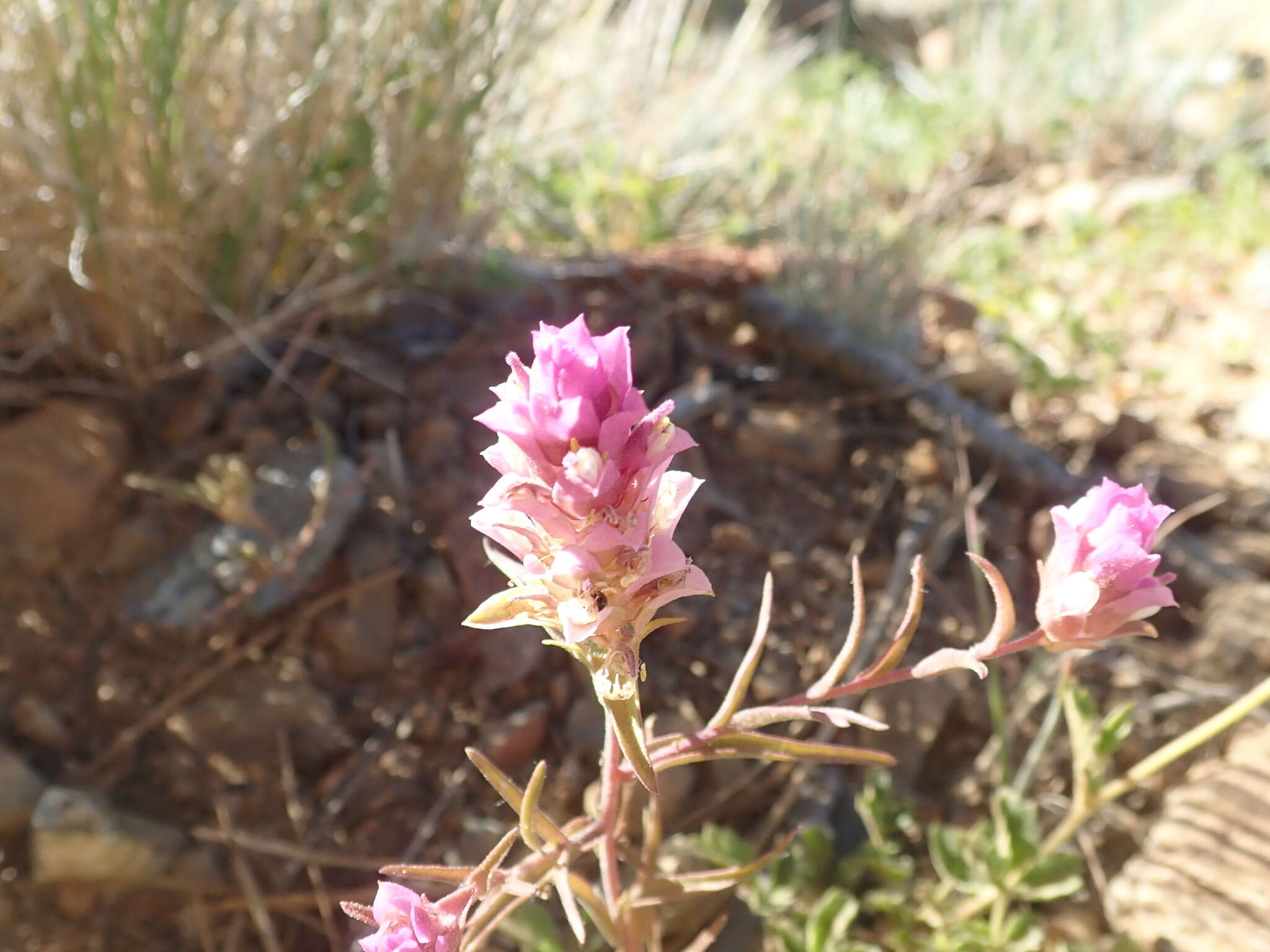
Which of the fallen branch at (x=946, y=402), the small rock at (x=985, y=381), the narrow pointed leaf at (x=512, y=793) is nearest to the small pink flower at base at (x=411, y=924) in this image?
the narrow pointed leaf at (x=512, y=793)

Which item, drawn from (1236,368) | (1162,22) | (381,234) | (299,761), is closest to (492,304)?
(381,234)

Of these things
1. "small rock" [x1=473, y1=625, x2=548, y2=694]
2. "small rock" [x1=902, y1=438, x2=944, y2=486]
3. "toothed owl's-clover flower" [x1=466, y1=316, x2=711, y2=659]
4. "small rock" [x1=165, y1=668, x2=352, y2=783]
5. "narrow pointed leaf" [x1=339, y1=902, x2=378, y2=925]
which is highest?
"toothed owl's-clover flower" [x1=466, y1=316, x2=711, y2=659]

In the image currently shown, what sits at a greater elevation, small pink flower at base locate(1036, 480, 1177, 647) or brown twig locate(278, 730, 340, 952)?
small pink flower at base locate(1036, 480, 1177, 647)

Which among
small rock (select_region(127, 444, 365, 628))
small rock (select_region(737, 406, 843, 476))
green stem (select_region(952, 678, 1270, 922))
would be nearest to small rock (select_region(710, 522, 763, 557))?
small rock (select_region(737, 406, 843, 476))

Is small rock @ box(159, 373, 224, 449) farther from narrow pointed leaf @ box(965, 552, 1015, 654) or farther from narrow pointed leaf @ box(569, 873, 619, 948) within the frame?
narrow pointed leaf @ box(965, 552, 1015, 654)

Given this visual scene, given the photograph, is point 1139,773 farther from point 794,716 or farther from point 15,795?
point 15,795

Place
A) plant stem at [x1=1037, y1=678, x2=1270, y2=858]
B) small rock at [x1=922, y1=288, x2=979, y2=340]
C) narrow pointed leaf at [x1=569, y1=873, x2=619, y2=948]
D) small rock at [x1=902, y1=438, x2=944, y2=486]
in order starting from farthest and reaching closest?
small rock at [x1=922, y1=288, x2=979, y2=340]
small rock at [x1=902, y1=438, x2=944, y2=486]
plant stem at [x1=1037, y1=678, x2=1270, y2=858]
narrow pointed leaf at [x1=569, y1=873, x2=619, y2=948]

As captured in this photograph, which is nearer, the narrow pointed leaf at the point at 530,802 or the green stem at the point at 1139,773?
the narrow pointed leaf at the point at 530,802

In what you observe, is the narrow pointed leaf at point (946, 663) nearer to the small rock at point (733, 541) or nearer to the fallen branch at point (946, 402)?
the small rock at point (733, 541)
